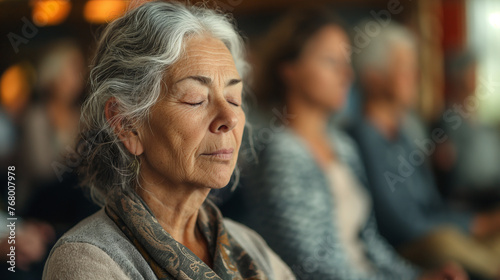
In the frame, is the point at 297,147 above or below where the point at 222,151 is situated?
below

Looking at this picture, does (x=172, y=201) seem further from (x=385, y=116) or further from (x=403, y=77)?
(x=403, y=77)

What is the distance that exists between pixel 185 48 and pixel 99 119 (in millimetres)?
191

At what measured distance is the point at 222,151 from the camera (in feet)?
2.77

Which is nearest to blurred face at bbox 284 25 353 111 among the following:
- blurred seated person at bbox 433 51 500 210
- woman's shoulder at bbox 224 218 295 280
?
blurred seated person at bbox 433 51 500 210

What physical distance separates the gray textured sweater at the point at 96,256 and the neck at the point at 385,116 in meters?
1.55

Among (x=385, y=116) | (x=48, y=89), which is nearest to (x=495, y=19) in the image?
(x=385, y=116)

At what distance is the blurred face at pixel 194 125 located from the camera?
0.82 metres

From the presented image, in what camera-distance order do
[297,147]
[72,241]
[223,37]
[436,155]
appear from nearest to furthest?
1. [72,241]
2. [223,37]
3. [297,147]
4. [436,155]

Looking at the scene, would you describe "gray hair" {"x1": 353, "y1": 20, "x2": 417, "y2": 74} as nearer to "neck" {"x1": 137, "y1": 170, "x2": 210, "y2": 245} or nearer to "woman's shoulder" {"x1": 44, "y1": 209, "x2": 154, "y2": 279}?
"neck" {"x1": 137, "y1": 170, "x2": 210, "y2": 245}

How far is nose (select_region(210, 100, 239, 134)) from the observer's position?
83 cm

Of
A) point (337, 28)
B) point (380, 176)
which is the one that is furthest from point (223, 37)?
point (380, 176)

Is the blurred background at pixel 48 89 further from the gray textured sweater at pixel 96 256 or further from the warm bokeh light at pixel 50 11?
the gray textured sweater at pixel 96 256

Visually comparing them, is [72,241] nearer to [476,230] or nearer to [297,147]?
[297,147]

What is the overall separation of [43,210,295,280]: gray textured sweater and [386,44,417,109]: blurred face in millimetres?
1691
